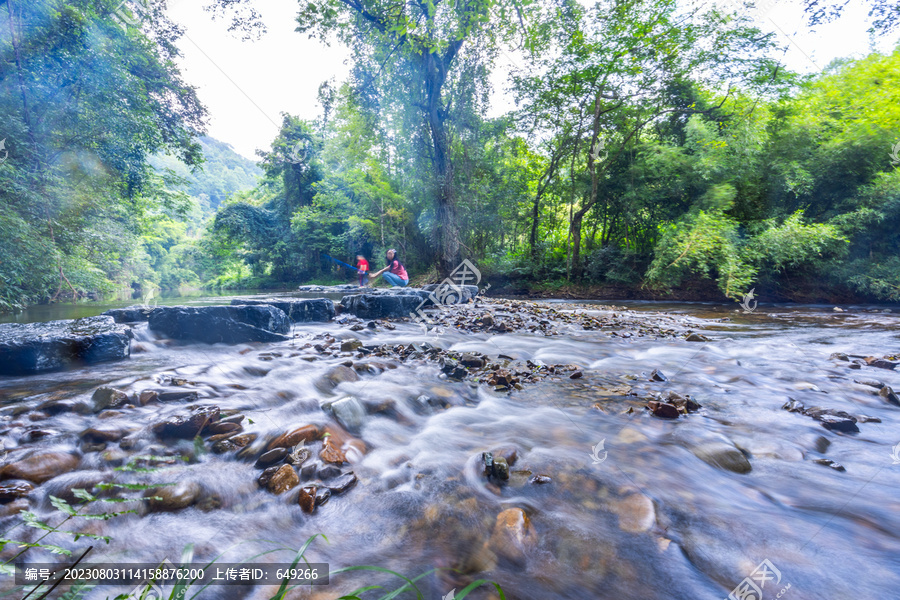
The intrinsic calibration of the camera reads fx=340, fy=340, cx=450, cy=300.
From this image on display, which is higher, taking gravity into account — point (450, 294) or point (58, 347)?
point (450, 294)

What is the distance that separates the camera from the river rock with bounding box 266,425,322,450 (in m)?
2.00

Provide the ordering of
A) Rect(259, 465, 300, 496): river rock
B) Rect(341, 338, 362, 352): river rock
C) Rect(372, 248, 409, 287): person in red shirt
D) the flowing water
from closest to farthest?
the flowing water
Rect(259, 465, 300, 496): river rock
Rect(341, 338, 362, 352): river rock
Rect(372, 248, 409, 287): person in red shirt

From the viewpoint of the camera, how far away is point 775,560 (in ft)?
4.23

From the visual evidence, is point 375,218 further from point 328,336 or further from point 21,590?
point 21,590

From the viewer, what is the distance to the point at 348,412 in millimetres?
2488

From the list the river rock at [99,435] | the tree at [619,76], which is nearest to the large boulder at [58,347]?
the river rock at [99,435]

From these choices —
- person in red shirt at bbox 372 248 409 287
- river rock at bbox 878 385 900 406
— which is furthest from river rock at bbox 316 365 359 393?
person in red shirt at bbox 372 248 409 287

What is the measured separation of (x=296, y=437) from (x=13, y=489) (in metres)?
1.11

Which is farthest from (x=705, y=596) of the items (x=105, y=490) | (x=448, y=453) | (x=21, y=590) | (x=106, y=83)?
(x=106, y=83)

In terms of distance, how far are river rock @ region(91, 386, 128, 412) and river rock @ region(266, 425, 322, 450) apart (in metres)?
1.29

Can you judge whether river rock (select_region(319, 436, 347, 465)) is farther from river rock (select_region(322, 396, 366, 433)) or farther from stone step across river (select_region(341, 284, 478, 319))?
stone step across river (select_region(341, 284, 478, 319))

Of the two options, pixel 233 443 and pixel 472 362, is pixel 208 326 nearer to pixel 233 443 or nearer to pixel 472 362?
pixel 233 443

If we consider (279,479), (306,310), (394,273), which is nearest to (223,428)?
(279,479)

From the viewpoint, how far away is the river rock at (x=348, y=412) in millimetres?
2391
